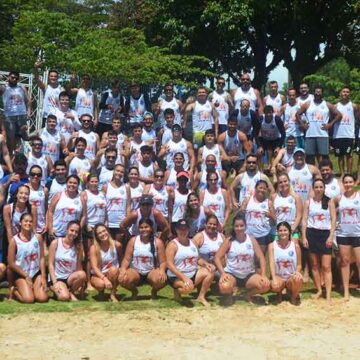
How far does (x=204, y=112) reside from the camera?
1327 centimetres

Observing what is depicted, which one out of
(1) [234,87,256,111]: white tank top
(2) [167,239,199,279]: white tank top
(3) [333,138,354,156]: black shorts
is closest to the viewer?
(2) [167,239,199,279]: white tank top

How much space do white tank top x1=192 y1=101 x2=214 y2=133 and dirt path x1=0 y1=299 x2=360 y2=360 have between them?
5.06 meters

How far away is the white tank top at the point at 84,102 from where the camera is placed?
13453mm

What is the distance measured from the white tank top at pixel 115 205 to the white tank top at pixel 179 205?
834 millimetres

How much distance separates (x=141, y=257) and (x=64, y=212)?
1.38 metres

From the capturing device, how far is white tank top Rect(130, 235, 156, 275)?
31.1ft

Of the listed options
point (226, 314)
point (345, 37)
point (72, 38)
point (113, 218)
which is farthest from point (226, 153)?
point (345, 37)

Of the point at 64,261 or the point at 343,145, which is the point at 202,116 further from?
the point at 64,261

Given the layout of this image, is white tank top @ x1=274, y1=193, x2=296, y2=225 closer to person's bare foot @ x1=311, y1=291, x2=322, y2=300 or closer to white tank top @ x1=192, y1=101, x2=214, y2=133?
person's bare foot @ x1=311, y1=291, x2=322, y2=300

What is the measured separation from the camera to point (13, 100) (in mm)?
13078

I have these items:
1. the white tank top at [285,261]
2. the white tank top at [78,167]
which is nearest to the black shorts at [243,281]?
the white tank top at [285,261]

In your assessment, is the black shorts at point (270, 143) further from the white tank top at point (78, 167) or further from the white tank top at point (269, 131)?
the white tank top at point (78, 167)

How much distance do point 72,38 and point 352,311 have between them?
15702 millimetres

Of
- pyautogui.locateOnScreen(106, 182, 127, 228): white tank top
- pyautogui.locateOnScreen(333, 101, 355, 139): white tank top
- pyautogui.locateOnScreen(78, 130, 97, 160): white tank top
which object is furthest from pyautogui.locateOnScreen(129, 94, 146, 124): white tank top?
pyautogui.locateOnScreen(333, 101, 355, 139): white tank top
